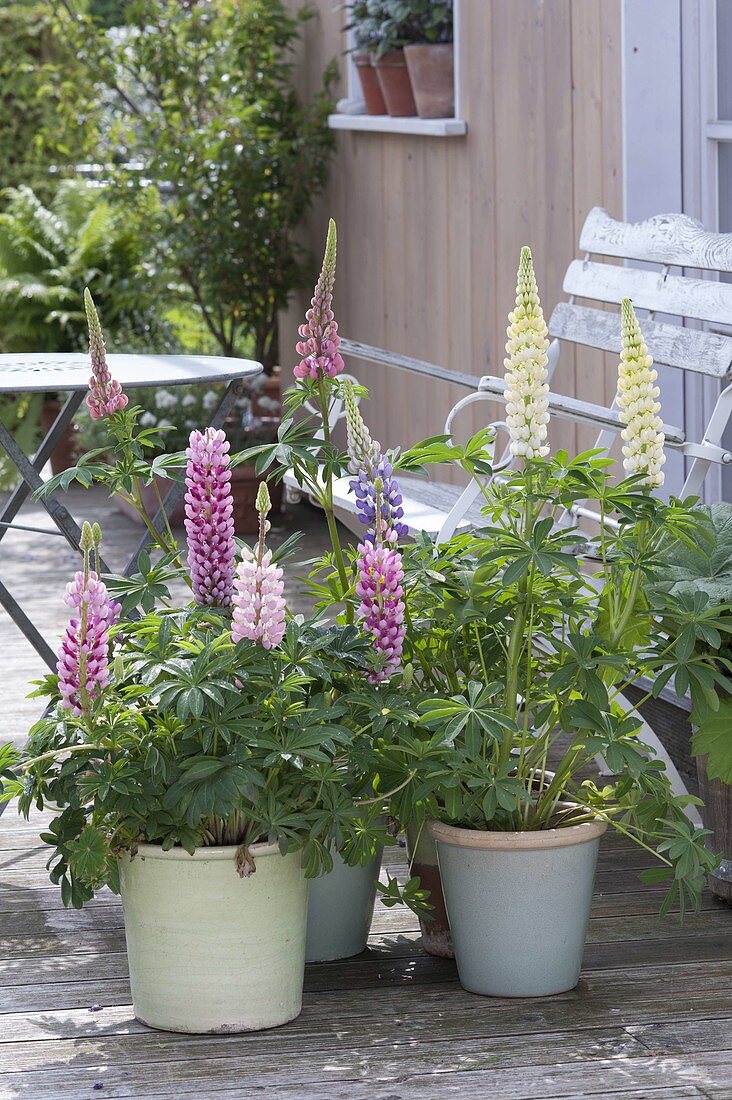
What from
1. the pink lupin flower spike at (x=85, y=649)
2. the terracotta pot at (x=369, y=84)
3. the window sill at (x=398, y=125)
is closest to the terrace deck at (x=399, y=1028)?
the pink lupin flower spike at (x=85, y=649)

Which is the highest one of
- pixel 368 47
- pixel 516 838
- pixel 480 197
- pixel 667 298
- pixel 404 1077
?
pixel 368 47

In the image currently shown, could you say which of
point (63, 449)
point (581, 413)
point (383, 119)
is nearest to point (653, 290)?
point (581, 413)

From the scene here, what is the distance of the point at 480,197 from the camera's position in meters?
4.62

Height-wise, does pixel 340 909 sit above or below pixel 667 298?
below

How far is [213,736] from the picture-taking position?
2053 mm

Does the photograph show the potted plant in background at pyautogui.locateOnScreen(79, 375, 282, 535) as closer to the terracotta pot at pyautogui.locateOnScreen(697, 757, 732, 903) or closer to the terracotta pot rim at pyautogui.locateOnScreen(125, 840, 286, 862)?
the terracotta pot at pyautogui.locateOnScreen(697, 757, 732, 903)

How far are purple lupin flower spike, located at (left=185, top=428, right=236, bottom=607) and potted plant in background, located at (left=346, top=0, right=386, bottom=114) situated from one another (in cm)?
342

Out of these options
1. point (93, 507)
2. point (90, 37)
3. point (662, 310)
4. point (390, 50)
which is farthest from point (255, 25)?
point (662, 310)

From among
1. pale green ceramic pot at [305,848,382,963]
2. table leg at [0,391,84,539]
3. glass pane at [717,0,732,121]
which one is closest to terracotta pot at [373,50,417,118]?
glass pane at [717,0,732,121]

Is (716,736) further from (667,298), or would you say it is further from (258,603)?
(667,298)

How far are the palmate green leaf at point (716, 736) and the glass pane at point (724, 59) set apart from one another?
1583mm

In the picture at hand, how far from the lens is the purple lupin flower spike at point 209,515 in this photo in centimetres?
217

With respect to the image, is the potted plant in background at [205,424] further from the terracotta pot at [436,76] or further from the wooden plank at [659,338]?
the wooden plank at [659,338]

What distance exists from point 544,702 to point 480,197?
267cm
